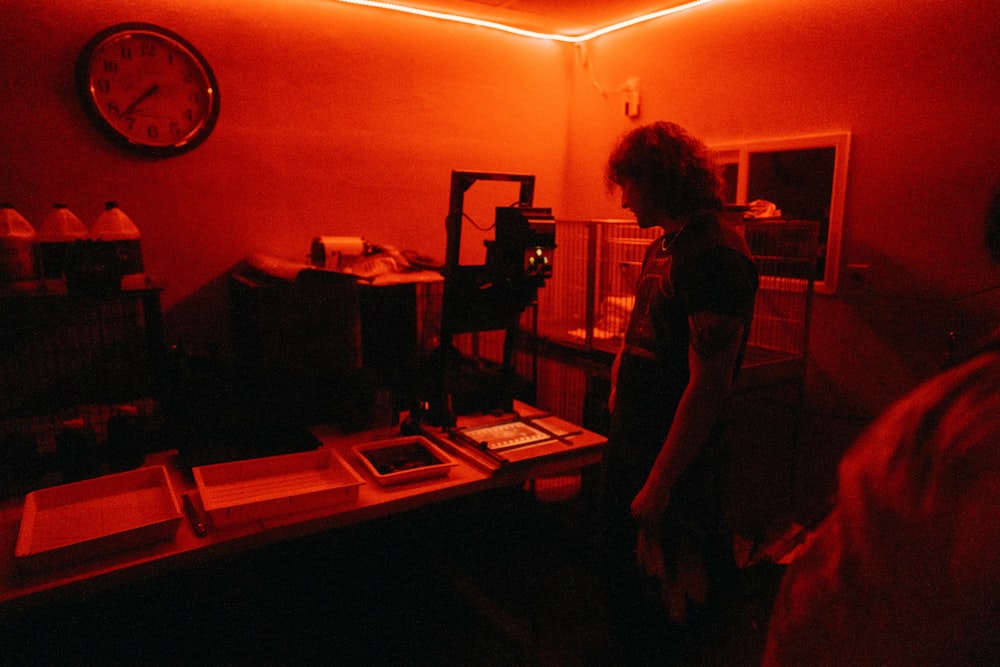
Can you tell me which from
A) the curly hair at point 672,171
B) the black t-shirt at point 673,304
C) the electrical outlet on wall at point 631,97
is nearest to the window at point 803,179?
the electrical outlet on wall at point 631,97

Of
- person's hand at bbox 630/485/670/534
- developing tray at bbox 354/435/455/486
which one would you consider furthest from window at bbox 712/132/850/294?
developing tray at bbox 354/435/455/486

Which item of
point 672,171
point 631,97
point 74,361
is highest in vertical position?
point 631,97

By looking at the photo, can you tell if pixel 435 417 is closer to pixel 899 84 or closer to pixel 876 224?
pixel 876 224

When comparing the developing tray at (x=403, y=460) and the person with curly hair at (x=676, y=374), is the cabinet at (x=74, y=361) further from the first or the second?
the person with curly hair at (x=676, y=374)

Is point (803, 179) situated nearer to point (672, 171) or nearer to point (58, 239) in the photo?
point (672, 171)

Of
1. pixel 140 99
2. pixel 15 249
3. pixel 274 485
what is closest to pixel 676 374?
pixel 274 485

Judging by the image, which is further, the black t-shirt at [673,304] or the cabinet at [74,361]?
the cabinet at [74,361]

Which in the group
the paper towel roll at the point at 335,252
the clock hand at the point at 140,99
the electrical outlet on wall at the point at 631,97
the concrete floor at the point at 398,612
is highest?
the electrical outlet on wall at the point at 631,97

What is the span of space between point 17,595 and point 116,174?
1.86m

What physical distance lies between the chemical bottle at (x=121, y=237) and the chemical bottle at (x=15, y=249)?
0.18 m

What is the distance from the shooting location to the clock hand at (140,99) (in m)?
2.54

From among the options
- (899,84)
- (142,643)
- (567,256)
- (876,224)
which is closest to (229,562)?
(142,643)

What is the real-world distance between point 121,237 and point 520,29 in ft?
8.28

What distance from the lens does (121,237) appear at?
206 cm
